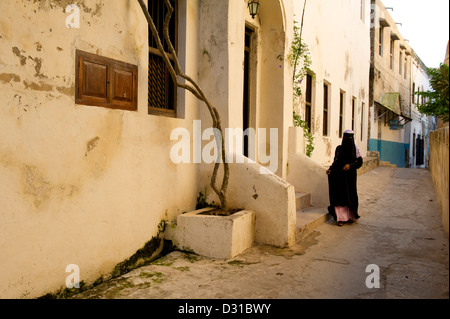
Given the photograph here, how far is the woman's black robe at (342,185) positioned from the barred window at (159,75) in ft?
9.90

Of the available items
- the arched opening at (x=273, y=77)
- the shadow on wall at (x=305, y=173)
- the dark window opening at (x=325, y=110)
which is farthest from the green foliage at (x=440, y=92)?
the dark window opening at (x=325, y=110)

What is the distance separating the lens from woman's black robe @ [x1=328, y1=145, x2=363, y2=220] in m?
6.35

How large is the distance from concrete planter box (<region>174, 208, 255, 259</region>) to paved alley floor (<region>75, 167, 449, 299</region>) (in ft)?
0.37

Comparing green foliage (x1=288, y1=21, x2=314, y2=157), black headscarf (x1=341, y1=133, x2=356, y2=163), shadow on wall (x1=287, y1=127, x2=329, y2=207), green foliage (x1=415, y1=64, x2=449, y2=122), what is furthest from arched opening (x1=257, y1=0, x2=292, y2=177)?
green foliage (x1=415, y1=64, x2=449, y2=122)

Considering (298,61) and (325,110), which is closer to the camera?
(298,61)

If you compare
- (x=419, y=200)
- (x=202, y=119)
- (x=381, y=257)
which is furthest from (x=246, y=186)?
(x=419, y=200)

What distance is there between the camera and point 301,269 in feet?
13.5

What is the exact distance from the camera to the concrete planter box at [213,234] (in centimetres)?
430

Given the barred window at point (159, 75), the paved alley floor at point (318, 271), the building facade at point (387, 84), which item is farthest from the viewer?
the building facade at point (387, 84)

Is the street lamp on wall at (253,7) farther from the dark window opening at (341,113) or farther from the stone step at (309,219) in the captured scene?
the dark window opening at (341,113)

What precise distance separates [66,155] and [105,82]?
0.86m

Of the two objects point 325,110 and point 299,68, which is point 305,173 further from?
point 325,110

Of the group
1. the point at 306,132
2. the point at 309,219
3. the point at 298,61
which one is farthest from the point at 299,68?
the point at 309,219

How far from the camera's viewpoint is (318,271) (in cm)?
407
